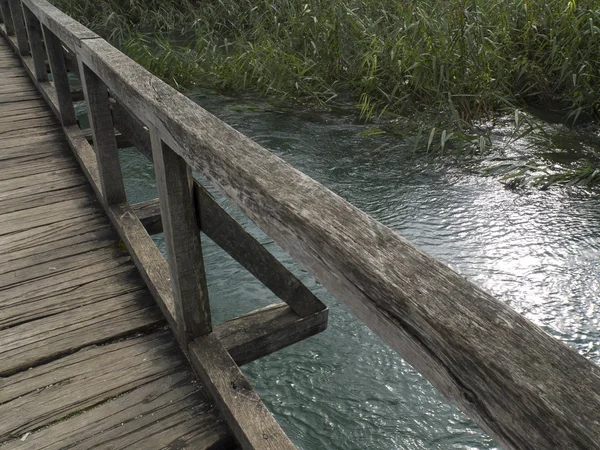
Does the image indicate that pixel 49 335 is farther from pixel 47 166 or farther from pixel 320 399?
pixel 47 166

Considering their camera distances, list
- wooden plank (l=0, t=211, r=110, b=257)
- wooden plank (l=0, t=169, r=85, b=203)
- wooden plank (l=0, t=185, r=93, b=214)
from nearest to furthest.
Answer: wooden plank (l=0, t=211, r=110, b=257) → wooden plank (l=0, t=185, r=93, b=214) → wooden plank (l=0, t=169, r=85, b=203)

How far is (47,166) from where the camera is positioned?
2977 mm

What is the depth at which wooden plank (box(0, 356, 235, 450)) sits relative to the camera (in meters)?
1.44

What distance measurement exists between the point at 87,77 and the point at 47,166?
3.21 feet

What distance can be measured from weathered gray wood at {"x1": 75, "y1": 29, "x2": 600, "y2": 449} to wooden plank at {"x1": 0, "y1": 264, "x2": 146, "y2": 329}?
3.46 feet

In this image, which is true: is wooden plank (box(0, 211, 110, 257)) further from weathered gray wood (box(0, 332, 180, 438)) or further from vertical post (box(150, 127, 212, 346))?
vertical post (box(150, 127, 212, 346))

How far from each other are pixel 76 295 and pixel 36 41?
250 cm

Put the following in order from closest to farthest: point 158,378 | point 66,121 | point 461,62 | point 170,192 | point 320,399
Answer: point 170,192, point 158,378, point 320,399, point 66,121, point 461,62

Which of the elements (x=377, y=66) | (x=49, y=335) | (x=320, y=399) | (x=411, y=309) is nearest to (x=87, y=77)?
A: (x=49, y=335)

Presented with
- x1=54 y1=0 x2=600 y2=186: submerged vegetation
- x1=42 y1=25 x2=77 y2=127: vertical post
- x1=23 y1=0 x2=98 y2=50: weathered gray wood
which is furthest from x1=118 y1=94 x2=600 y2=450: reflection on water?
x1=23 y1=0 x2=98 y2=50: weathered gray wood

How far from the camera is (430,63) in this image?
4.94 metres

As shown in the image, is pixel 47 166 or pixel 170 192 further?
pixel 47 166

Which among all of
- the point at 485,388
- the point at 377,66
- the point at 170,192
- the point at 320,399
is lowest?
the point at 320,399

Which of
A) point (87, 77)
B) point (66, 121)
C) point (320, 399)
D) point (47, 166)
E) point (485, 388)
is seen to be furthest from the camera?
point (66, 121)
